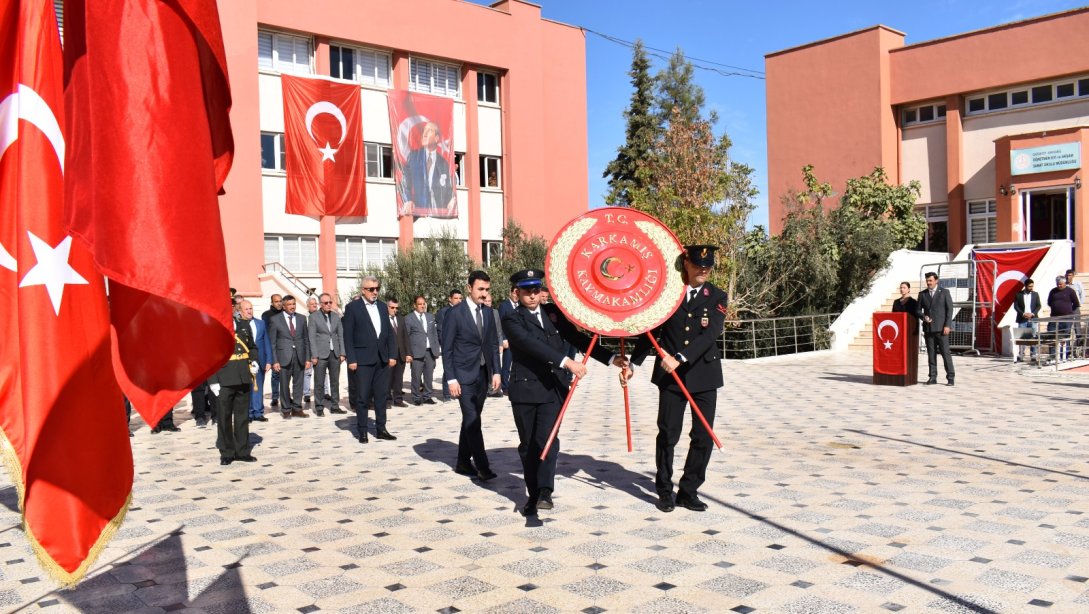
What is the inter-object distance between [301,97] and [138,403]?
2834 centimetres

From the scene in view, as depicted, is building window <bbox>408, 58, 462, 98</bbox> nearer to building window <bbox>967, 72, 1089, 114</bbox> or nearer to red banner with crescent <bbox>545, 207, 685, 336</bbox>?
building window <bbox>967, 72, 1089, 114</bbox>

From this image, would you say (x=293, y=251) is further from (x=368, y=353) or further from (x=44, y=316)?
(x=44, y=316)

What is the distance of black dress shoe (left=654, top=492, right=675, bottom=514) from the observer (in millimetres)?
6930

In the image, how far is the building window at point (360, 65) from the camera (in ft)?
101

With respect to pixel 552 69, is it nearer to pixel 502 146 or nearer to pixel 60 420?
pixel 502 146

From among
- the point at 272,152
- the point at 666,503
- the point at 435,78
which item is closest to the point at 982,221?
the point at 435,78

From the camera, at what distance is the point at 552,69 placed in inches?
1455

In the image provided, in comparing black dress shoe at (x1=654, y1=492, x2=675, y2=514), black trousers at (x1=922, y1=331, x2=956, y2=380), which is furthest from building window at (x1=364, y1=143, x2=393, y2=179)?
black dress shoe at (x1=654, y1=492, x2=675, y2=514)

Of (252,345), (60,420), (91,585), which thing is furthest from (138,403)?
(252,345)

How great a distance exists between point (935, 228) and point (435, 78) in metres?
19.7

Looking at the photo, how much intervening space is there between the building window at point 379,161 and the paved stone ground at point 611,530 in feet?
71.0

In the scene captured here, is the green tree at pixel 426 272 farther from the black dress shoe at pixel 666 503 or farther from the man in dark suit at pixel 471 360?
the black dress shoe at pixel 666 503

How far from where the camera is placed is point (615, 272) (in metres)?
6.72

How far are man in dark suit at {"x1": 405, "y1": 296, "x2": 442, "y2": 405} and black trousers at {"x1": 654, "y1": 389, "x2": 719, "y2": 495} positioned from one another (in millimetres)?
8421
